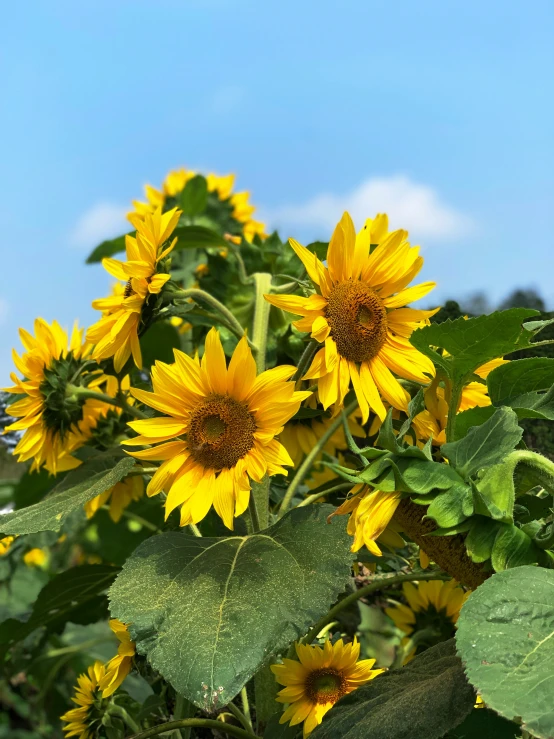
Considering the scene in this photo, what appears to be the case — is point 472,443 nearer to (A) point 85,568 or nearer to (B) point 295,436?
(B) point 295,436

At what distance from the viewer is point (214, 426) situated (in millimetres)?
683

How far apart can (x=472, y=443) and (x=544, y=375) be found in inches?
4.6

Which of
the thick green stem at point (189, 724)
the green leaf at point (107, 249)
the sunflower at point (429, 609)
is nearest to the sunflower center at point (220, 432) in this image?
the thick green stem at point (189, 724)

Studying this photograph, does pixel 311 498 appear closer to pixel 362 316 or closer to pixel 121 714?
pixel 362 316

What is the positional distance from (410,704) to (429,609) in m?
0.47

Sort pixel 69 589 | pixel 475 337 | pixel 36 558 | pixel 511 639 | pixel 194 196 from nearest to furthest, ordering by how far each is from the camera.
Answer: pixel 511 639, pixel 475 337, pixel 69 589, pixel 194 196, pixel 36 558

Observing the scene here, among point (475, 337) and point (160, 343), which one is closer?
point (475, 337)

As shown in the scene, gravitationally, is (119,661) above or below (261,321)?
below

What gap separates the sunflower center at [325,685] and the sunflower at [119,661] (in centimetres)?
16

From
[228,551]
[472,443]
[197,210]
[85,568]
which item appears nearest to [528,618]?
[472,443]

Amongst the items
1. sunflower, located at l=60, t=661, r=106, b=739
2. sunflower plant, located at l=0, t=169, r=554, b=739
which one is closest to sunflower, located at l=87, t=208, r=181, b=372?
sunflower plant, located at l=0, t=169, r=554, b=739

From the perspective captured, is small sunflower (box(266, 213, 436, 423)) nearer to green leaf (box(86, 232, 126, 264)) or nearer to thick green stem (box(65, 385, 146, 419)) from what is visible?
thick green stem (box(65, 385, 146, 419))

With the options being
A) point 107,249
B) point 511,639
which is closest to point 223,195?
point 107,249

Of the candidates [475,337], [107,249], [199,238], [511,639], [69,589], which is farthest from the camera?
[107,249]
